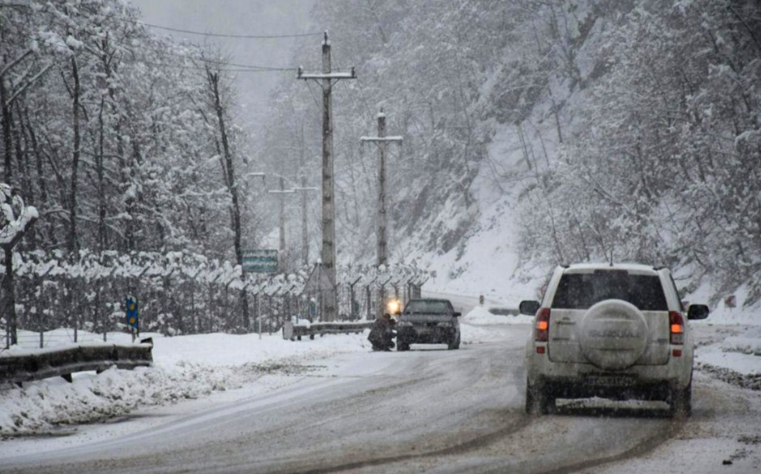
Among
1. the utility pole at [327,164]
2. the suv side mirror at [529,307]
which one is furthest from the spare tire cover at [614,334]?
the utility pole at [327,164]

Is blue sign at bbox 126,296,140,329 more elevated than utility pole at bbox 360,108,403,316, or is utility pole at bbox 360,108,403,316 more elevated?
utility pole at bbox 360,108,403,316

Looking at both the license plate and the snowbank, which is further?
the snowbank

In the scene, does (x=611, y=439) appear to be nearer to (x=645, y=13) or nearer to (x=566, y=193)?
(x=645, y=13)

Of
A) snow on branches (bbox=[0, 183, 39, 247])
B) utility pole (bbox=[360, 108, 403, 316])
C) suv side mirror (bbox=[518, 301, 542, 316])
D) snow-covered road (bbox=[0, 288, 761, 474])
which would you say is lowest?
snow-covered road (bbox=[0, 288, 761, 474])

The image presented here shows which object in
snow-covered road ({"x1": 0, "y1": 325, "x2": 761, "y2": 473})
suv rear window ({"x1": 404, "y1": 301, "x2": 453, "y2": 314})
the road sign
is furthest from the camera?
suv rear window ({"x1": 404, "y1": 301, "x2": 453, "y2": 314})

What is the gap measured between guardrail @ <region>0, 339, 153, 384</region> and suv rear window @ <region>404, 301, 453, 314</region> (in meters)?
15.5

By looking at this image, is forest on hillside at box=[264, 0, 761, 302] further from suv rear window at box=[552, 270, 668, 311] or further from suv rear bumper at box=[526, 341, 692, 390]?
suv rear bumper at box=[526, 341, 692, 390]

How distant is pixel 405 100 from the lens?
10094 cm

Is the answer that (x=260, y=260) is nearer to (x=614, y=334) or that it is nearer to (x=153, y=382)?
(x=153, y=382)

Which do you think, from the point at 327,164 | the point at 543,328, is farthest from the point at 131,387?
the point at 327,164

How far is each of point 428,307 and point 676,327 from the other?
21702 mm

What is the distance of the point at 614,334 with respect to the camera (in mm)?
14289

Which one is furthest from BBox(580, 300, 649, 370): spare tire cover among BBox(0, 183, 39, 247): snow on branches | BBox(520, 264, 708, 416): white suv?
BBox(0, 183, 39, 247): snow on branches

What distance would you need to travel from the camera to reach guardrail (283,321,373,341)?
1443 inches
